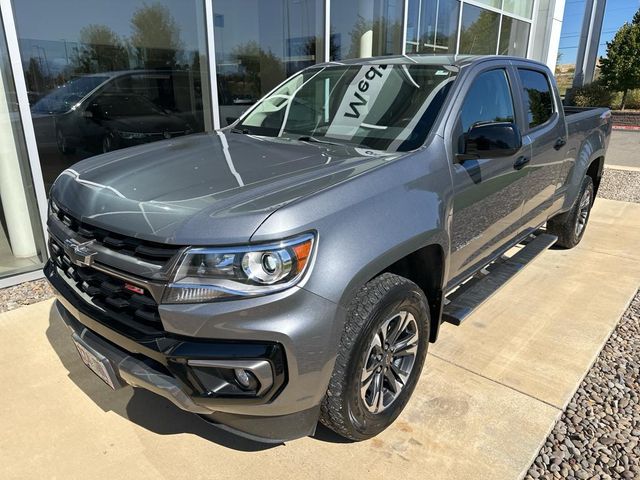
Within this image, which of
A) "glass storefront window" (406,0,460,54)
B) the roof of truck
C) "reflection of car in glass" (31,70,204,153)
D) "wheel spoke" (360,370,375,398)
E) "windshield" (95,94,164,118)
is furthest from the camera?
"glass storefront window" (406,0,460,54)

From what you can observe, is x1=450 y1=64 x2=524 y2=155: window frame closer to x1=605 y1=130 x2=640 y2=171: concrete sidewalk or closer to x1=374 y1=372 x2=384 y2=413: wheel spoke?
x1=374 y1=372 x2=384 y2=413: wheel spoke

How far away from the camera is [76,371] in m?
2.97

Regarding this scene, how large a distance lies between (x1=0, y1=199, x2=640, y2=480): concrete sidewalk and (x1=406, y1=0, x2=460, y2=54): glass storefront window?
23.7 feet

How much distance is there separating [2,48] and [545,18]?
14.3 meters

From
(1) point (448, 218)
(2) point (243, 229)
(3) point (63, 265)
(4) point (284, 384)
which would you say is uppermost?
(2) point (243, 229)

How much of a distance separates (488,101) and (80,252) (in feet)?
8.48

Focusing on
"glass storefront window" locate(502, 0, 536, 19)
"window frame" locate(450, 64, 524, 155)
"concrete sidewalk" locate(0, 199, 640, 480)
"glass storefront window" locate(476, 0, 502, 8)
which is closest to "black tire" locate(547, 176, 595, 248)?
"concrete sidewalk" locate(0, 199, 640, 480)

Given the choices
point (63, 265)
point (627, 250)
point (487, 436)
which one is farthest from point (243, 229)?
point (627, 250)

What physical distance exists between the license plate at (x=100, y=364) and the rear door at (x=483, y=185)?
182 centimetres

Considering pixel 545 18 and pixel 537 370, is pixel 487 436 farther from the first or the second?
pixel 545 18

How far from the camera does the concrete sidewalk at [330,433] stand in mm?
2254

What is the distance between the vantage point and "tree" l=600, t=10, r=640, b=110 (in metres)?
21.3

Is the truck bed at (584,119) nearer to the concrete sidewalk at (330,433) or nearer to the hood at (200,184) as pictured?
the concrete sidewalk at (330,433)

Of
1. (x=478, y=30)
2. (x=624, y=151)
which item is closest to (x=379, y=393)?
(x=478, y=30)
